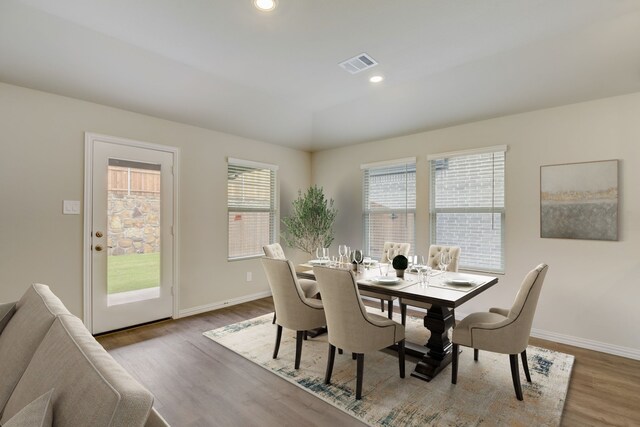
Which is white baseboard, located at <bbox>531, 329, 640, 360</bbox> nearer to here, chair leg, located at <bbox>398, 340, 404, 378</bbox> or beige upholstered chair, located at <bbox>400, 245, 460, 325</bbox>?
beige upholstered chair, located at <bbox>400, 245, 460, 325</bbox>

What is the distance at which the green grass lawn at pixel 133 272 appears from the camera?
363 cm

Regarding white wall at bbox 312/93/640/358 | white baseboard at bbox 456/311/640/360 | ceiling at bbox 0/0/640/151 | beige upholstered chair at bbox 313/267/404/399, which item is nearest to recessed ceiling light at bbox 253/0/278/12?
ceiling at bbox 0/0/640/151

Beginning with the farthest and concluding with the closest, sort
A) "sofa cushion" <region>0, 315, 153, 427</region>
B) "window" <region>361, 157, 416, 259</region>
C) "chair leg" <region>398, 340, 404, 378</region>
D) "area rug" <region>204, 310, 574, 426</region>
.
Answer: "window" <region>361, 157, 416, 259</region> < "chair leg" <region>398, 340, 404, 378</region> < "area rug" <region>204, 310, 574, 426</region> < "sofa cushion" <region>0, 315, 153, 427</region>

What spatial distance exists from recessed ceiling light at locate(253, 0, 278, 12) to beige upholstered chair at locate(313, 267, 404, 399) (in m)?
1.96

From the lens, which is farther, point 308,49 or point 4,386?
point 308,49

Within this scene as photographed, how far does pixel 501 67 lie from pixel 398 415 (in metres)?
3.24

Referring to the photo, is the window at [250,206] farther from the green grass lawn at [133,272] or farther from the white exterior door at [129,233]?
the green grass lawn at [133,272]

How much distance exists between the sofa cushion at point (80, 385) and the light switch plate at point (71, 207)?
2.61m

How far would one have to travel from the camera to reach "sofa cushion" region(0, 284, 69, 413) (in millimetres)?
1307

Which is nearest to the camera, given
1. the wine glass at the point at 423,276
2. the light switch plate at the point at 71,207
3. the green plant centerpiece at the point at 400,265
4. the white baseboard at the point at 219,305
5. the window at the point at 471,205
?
the wine glass at the point at 423,276

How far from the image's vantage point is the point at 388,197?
5.00 m

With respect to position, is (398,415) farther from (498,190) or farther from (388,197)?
(388,197)

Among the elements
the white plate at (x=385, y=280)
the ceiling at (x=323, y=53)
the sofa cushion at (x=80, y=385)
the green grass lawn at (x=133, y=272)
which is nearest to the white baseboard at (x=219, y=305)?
the green grass lawn at (x=133, y=272)

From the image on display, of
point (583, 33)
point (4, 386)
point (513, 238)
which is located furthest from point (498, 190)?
point (4, 386)
